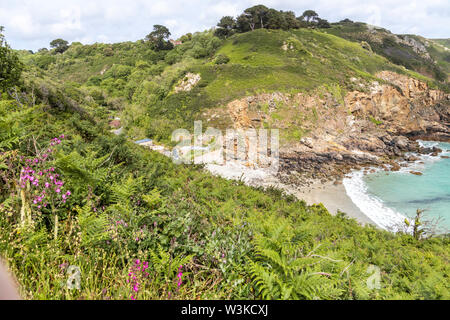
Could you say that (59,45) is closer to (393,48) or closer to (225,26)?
(225,26)

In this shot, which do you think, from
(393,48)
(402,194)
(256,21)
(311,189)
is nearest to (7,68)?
(311,189)

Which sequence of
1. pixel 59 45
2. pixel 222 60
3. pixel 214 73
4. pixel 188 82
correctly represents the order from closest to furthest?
pixel 188 82
pixel 214 73
pixel 222 60
pixel 59 45

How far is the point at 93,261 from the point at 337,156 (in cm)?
2808

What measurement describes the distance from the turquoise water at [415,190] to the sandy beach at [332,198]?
3.03m

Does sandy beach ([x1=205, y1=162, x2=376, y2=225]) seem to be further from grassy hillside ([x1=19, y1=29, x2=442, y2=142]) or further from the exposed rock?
the exposed rock

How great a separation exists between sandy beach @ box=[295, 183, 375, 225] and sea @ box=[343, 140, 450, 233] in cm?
58

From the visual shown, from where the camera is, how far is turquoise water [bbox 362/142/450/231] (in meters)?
18.2

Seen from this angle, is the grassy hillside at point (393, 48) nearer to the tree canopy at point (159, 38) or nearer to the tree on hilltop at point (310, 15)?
the tree on hilltop at point (310, 15)

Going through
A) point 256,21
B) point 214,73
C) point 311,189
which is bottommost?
point 311,189

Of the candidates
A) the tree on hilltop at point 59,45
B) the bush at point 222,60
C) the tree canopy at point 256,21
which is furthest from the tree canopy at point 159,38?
the tree on hilltop at point 59,45

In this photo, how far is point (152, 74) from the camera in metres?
49.4

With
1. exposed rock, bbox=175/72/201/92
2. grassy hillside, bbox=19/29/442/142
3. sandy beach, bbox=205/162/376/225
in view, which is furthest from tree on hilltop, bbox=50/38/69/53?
sandy beach, bbox=205/162/376/225

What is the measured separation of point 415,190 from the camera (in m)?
21.1

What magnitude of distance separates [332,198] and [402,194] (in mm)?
7429
